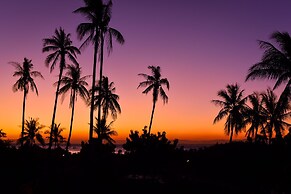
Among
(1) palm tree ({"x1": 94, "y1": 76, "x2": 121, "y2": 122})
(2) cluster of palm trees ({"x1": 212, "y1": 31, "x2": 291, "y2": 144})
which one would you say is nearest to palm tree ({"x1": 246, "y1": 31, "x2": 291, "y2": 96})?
(2) cluster of palm trees ({"x1": 212, "y1": 31, "x2": 291, "y2": 144})

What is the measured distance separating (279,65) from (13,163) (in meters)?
17.3

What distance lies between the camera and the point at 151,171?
19.1 m

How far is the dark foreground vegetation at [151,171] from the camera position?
52.1 ft

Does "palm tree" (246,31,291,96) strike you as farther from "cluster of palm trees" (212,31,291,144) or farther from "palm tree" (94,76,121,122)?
"palm tree" (94,76,121,122)

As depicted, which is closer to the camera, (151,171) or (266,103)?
(151,171)

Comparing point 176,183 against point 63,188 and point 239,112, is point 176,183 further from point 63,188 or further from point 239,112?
point 239,112

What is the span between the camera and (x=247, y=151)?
93.2 feet

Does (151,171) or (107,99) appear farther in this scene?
(107,99)

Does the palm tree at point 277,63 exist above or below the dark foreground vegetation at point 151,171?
above

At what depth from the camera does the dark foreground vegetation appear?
15.9 meters

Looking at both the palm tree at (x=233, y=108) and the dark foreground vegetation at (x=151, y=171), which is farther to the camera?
the palm tree at (x=233, y=108)

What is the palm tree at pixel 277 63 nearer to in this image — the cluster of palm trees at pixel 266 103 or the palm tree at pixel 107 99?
the cluster of palm trees at pixel 266 103

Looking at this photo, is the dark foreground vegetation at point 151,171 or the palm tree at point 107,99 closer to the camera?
the dark foreground vegetation at point 151,171

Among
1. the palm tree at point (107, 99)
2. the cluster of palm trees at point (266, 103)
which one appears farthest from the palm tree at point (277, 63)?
the palm tree at point (107, 99)
